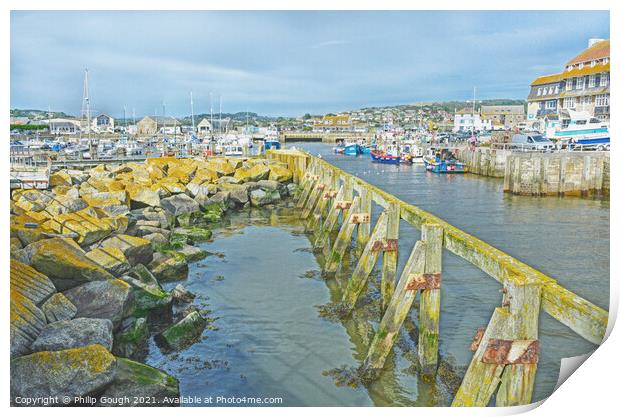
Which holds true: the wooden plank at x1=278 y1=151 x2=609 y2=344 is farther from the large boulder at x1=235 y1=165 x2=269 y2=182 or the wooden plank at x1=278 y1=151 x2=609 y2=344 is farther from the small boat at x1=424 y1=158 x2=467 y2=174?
the small boat at x1=424 y1=158 x2=467 y2=174

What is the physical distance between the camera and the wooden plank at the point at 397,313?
7098 millimetres

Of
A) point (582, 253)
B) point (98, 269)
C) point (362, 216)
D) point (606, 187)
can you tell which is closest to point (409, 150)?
point (606, 187)

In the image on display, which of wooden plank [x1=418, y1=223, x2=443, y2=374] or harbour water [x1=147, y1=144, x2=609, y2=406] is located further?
harbour water [x1=147, y1=144, x2=609, y2=406]

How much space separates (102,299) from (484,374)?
5.90 metres

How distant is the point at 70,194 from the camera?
17.4 m

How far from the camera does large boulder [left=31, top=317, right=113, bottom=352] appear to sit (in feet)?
21.7

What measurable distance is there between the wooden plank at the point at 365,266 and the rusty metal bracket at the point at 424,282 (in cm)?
225

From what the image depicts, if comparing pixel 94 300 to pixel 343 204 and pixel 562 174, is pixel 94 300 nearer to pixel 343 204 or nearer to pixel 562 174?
pixel 343 204

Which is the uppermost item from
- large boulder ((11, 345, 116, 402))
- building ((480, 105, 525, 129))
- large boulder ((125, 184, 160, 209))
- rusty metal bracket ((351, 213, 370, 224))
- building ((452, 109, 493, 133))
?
building ((480, 105, 525, 129))

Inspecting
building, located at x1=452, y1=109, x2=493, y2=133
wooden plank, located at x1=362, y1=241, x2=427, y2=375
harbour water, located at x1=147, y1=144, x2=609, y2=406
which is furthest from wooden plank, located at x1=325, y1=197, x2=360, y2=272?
building, located at x1=452, y1=109, x2=493, y2=133

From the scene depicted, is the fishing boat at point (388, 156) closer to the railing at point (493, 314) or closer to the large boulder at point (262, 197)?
the large boulder at point (262, 197)

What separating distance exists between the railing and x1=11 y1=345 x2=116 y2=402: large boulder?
140 inches

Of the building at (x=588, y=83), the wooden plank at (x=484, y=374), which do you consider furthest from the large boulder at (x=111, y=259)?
the building at (x=588, y=83)

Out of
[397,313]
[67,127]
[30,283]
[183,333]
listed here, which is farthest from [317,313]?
[67,127]
